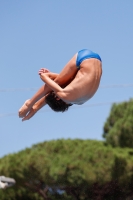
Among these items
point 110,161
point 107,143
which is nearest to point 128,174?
point 110,161

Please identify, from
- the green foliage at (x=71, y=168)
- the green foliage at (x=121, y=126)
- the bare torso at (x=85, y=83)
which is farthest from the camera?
the green foliage at (x=121, y=126)

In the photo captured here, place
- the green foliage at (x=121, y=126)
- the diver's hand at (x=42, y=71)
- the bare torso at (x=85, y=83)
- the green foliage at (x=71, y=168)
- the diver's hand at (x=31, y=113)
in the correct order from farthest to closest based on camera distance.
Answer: the green foliage at (x=121, y=126)
the green foliage at (x=71, y=168)
the diver's hand at (x=31, y=113)
the diver's hand at (x=42, y=71)
the bare torso at (x=85, y=83)

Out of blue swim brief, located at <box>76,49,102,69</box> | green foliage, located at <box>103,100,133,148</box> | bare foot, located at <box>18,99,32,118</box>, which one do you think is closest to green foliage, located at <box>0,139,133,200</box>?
green foliage, located at <box>103,100,133,148</box>

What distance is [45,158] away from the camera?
17.3 metres

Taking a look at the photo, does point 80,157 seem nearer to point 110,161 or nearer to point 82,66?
point 110,161

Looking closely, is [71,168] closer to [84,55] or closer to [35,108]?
[35,108]

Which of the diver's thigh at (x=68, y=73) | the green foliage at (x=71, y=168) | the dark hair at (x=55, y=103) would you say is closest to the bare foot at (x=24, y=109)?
the dark hair at (x=55, y=103)

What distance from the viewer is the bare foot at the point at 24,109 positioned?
3.43 meters

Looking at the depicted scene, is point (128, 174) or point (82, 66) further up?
point (82, 66)

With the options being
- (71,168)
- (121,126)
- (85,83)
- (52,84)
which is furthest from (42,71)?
(121,126)

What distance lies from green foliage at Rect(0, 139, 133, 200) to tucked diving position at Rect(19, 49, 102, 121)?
13184 millimetres

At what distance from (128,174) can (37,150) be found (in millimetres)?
3492

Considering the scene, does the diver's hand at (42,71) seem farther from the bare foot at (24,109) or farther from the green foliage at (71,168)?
the green foliage at (71,168)

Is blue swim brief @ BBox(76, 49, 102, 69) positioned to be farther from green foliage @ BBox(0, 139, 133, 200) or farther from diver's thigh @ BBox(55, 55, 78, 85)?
green foliage @ BBox(0, 139, 133, 200)
